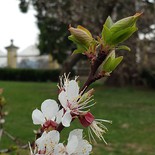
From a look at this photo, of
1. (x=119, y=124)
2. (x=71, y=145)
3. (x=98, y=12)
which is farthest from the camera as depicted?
(x=98, y=12)

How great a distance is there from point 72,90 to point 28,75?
971 inches

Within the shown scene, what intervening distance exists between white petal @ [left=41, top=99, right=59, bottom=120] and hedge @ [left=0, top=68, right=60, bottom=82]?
23.6 m

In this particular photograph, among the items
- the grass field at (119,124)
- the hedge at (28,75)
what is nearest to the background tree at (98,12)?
the grass field at (119,124)

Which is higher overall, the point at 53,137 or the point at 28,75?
the point at 53,137

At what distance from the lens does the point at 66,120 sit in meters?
0.61

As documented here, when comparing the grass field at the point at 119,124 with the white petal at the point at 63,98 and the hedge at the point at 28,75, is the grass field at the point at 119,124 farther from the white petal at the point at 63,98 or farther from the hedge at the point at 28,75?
the hedge at the point at 28,75

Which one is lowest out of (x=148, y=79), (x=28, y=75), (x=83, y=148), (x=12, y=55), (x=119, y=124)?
(x=28, y=75)

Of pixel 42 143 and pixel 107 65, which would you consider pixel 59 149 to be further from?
pixel 107 65

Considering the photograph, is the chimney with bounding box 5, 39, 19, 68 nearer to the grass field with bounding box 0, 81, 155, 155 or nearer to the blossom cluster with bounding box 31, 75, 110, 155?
the grass field with bounding box 0, 81, 155, 155

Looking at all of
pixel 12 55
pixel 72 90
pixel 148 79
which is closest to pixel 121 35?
pixel 72 90

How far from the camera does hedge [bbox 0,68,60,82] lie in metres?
24.5

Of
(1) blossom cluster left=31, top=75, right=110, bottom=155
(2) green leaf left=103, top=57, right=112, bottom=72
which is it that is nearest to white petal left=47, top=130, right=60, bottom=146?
(1) blossom cluster left=31, top=75, right=110, bottom=155

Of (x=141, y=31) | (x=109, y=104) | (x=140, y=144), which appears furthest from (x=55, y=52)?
(x=140, y=144)

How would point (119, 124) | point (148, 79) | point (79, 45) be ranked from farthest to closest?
1. point (148, 79)
2. point (119, 124)
3. point (79, 45)
